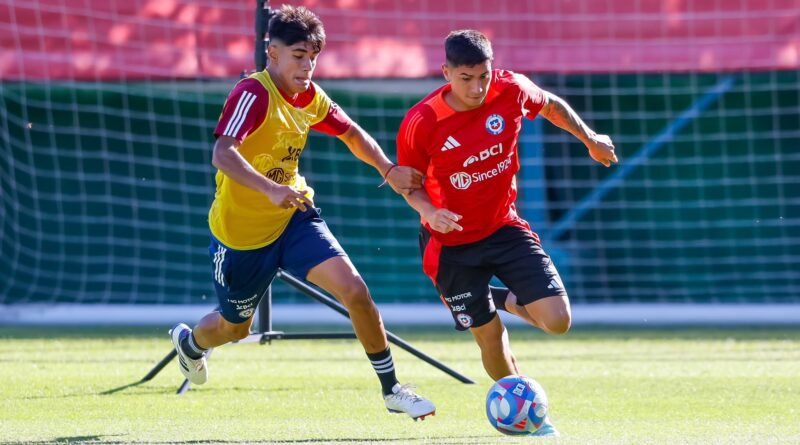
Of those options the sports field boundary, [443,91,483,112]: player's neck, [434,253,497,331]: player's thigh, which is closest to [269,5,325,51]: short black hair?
[443,91,483,112]: player's neck

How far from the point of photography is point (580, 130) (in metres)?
6.32

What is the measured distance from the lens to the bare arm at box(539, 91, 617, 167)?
20.6ft

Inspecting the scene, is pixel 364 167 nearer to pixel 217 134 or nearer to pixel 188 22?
pixel 188 22

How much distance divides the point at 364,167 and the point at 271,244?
6.63 meters

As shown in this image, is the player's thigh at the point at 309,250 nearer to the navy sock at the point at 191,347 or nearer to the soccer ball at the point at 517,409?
the navy sock at the point at 191,347

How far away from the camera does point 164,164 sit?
1254 cm

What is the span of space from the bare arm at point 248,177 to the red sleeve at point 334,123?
27.3 inches

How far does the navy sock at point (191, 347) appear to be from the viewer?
21.5 ft

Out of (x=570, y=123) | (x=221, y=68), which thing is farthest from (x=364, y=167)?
(x=570, y=123)

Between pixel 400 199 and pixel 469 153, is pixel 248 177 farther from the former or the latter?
pixel 400 199

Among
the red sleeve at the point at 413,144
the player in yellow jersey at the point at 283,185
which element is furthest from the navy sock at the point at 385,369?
the red sleeve at the point at 413,144

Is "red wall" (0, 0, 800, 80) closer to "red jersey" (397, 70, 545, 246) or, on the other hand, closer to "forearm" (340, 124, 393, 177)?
"forearm" (340, 124, 393, 177)

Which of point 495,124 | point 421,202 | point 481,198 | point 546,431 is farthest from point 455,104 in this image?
point 546,431

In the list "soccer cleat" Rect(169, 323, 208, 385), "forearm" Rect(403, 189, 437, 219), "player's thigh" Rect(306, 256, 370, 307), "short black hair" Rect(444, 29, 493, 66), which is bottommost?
"soccer cleat" Rect(169, 323, 208, 385)
